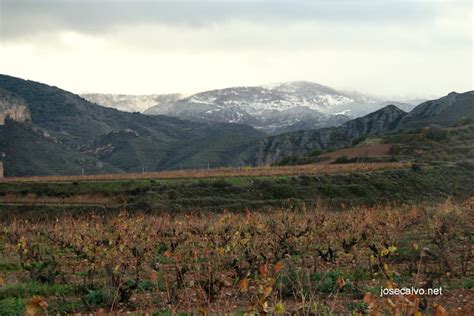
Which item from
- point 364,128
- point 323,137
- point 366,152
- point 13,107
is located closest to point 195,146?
point 323,137

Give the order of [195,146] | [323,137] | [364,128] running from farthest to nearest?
[195,146], [364,128], [323,137]

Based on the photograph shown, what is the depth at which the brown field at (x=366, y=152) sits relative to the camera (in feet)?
253

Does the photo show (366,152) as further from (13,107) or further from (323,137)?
(13,107)

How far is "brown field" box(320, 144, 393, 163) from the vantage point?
77.2 meters

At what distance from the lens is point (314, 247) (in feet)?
55.8

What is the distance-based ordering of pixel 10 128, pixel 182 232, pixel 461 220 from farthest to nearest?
pixel 10 128, pixel 182 232, pixel 461 220

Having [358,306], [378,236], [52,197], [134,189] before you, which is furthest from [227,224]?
[52,197]

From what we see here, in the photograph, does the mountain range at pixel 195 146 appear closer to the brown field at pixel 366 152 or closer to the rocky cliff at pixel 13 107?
the rocky cliff at pixel 13 107

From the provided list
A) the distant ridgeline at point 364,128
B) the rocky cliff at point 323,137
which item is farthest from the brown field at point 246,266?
the rocky cliff at point 323,137

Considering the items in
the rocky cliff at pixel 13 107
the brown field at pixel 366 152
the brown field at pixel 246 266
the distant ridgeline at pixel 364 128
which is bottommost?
the brown field at pixel 246 266

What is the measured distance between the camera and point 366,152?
7938 cm

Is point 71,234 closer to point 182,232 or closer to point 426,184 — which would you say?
point 182,232

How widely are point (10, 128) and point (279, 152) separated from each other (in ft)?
232

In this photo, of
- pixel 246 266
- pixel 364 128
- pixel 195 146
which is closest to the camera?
pixel 246 266
